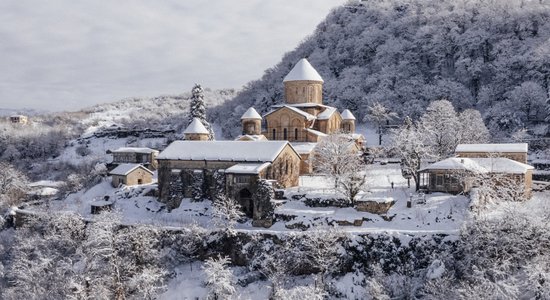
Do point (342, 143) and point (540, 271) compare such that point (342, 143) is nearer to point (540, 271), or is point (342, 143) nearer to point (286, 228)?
point (286, 228)

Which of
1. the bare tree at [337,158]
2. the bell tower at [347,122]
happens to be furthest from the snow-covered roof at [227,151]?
the bell tower at [347,122]

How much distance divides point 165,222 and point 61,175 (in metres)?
37.3

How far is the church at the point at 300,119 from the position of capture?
138 ft

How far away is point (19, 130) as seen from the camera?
90.8 metres

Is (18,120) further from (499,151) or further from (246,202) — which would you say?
(499,151)

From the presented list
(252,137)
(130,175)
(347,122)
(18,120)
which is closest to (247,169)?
(252,137)

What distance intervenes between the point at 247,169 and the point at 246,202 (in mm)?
2287

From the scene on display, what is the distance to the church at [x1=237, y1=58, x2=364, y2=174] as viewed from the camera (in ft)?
138

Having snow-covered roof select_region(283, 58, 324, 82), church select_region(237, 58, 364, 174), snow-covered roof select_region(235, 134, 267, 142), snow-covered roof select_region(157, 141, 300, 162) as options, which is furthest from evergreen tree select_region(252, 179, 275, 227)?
snow-covered roof select_region(283, 58, 324, 82)

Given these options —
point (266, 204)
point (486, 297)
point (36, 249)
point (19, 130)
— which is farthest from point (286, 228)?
point (19, 130)

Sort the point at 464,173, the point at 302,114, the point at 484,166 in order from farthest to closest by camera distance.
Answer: the point at 302,114 < the point at 484,166 < the point at 464,173

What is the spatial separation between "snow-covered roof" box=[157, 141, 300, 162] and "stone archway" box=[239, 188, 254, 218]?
8.42 ft

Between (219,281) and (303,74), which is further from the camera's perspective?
(303,74)

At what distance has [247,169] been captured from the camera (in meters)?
32.0
